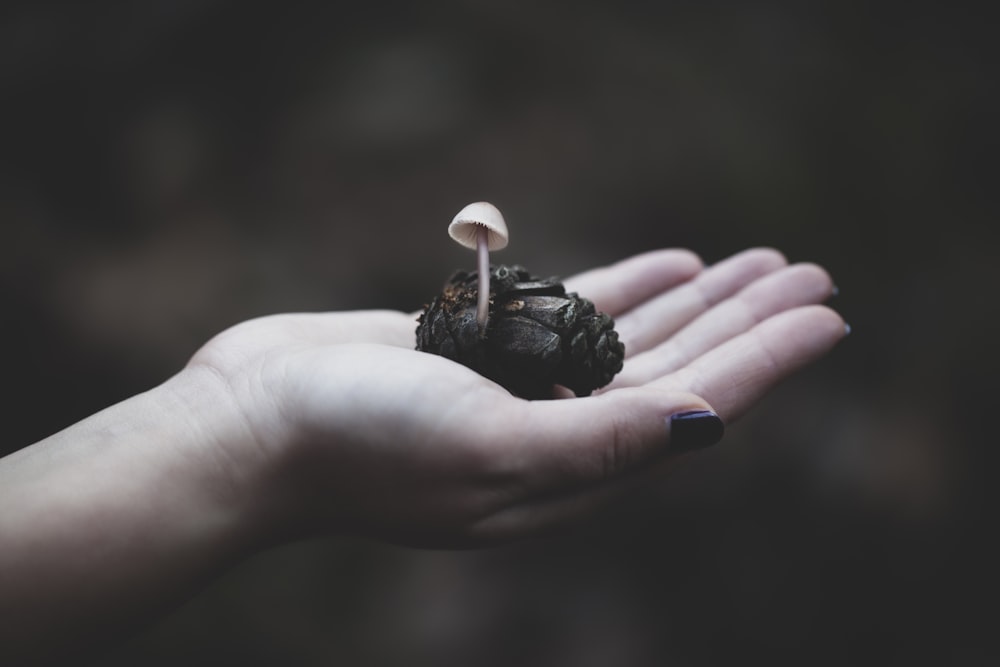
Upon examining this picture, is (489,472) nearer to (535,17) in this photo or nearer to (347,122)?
(347,122)

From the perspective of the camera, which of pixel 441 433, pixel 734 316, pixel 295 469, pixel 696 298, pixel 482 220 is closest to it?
pixel 441 433

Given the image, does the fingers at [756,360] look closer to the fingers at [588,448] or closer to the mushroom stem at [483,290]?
the fingers at [588,448]

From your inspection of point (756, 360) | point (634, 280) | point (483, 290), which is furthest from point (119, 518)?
point (634, 280)

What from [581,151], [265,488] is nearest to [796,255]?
[581,151]

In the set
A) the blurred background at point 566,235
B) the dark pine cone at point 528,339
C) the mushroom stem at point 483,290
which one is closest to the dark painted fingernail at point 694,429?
Result: the dark pine cone at point 528,339

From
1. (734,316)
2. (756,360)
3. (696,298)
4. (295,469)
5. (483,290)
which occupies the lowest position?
(295,469)

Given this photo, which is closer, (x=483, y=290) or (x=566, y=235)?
(x=483, y=290)

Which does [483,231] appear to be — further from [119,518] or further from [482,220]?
[119,518]

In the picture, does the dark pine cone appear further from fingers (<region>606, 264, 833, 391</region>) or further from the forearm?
the forearm
